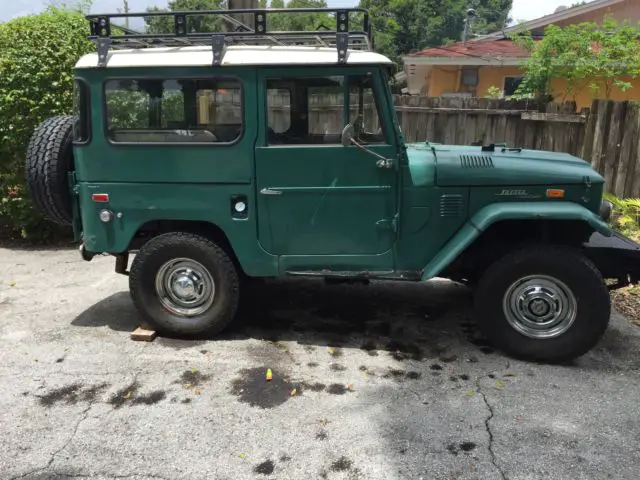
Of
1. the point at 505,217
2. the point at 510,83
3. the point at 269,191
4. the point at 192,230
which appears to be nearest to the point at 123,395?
the point at 192,230

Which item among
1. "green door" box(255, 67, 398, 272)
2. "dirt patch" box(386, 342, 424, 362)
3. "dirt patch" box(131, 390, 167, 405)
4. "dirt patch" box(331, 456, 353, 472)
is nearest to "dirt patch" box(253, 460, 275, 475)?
"dirt patch" box(331, 456, 353, 472)

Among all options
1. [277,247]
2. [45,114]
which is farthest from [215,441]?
[45,114]

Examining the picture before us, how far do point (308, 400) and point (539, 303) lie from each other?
1865 millimetres

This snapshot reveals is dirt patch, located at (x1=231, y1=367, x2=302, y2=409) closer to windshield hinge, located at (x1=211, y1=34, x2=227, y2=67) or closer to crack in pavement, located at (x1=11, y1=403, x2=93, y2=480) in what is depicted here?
crack in pavement, located at (x1=11, y1=403, x2=93, y2=480)

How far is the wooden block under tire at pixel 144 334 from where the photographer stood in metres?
4.62

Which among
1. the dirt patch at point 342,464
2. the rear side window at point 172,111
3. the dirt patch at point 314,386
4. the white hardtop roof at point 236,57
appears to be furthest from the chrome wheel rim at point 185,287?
the dirt patch at point 342,464

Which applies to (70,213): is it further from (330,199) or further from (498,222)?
(498,222)

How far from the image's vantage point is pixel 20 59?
694 cm

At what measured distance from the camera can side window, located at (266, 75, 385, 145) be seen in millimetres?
4145

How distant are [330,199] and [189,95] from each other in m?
1.34

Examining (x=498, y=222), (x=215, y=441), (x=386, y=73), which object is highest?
(x=386, y=73)

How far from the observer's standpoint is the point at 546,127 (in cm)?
801

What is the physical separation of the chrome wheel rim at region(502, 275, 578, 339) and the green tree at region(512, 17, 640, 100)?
27.3 feet

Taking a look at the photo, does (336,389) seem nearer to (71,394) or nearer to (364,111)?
(71,394)
